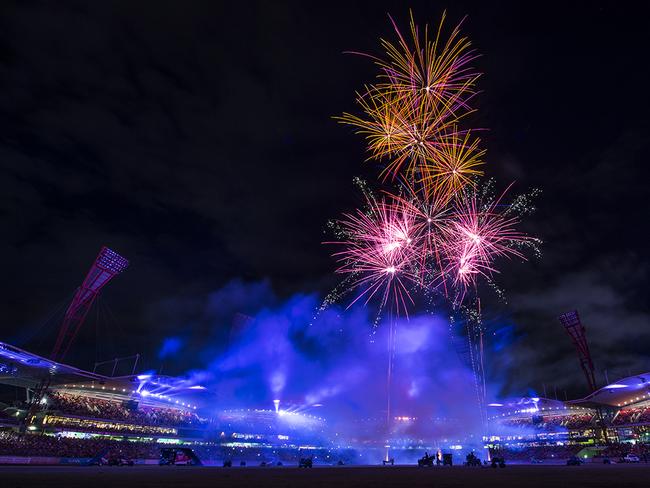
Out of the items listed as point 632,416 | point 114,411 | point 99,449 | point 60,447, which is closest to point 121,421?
point 114,411

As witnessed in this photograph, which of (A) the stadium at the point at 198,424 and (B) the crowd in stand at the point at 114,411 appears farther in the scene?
(B) the crowd in stand at the point at 114,411

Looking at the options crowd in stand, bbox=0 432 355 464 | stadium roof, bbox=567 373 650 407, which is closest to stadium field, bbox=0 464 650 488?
crowd in stand, bbox=0 432 355 464

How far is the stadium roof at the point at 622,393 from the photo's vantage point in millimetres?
72375

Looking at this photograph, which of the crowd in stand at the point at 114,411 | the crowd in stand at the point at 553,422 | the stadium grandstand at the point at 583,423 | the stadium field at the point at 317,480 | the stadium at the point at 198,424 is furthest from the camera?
the crowd in stand at the point at 553,422

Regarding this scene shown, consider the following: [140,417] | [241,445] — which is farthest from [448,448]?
[140,417]

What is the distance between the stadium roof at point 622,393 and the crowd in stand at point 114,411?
269ft

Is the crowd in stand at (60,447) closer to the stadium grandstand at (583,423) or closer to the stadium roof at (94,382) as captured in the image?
the stadium roof at (94,382)

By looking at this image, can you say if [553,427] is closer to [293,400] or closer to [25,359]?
[293,400]

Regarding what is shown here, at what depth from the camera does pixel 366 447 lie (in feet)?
461

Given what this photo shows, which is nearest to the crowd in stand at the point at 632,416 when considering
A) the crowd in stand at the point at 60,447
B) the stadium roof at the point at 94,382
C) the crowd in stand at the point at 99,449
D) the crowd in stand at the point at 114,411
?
the crowd in stand at the point at 99,449

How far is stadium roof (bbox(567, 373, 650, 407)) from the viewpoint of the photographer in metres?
72.4

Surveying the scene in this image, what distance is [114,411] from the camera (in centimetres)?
7569

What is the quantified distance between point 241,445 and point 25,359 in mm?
52613

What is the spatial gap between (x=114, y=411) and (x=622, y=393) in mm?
94941
